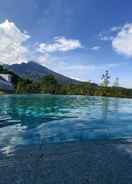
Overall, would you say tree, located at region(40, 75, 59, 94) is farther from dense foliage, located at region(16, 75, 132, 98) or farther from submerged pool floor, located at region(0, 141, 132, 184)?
submerged pool floor, located at region(0, 141, 132, 184)

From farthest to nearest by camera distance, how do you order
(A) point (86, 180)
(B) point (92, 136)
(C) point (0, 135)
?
(B) point (92, 136) < (C) point (0, 135) < (A) point (86, 180)

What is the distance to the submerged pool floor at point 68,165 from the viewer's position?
3.86 meters

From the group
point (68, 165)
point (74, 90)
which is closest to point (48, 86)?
point (74, 90)

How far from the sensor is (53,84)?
6494 centimetres

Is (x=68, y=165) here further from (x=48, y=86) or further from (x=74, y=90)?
(x=74, y=90)


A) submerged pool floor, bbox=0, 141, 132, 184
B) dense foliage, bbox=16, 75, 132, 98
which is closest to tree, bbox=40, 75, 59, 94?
dense foliage, bbox=16, 75, 132, 98

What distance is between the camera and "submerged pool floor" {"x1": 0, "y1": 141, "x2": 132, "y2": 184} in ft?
12.7

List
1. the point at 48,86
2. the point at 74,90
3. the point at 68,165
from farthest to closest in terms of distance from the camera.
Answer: the point at 74,90 < the point at 48,86 < the point at 68,165

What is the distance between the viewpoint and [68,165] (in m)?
4.60

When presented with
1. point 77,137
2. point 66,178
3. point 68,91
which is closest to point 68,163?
point 66,178

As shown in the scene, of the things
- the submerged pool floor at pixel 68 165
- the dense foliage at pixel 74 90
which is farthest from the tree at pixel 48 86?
the submerged pool floor at pixel 68 165

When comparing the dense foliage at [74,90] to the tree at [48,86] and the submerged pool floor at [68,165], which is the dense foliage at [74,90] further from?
the submerged pool floor at [68,165]

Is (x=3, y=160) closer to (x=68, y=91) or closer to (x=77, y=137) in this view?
(x=77, y=137)

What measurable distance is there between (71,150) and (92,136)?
8.72 ft
